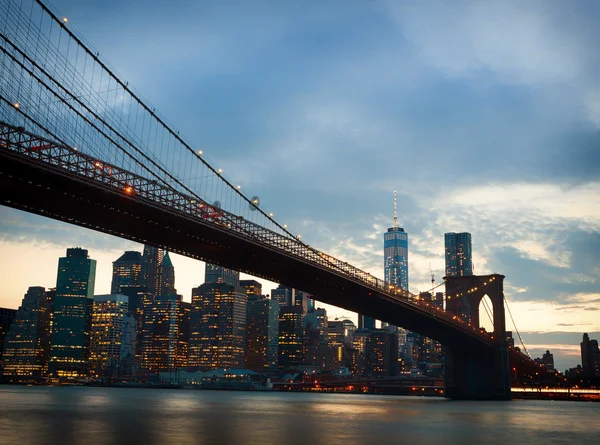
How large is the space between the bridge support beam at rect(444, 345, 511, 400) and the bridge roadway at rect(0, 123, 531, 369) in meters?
6.70

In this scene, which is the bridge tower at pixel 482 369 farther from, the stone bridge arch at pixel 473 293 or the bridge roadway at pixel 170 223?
the bridge roadway at pixel 170 223

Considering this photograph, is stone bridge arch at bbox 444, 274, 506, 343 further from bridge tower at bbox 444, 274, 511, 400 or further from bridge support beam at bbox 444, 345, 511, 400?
bridge support beam at bbox 444, 345, 511, 400

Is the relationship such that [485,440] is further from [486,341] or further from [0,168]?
[486,341]

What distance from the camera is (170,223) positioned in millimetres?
44438

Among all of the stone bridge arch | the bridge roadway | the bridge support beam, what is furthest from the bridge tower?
the bridge roadway

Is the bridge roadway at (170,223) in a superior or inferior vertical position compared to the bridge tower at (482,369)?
superior

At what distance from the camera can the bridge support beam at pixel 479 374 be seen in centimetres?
7869

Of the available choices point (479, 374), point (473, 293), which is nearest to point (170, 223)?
point (479, 374)

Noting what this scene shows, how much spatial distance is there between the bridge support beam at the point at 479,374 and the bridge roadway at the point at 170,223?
22.0 feet

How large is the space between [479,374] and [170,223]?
49.2m

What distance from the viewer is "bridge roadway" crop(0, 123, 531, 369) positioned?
115ft

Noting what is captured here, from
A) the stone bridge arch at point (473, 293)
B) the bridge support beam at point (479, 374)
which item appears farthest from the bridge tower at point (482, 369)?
the stone bridge arch at point (473, 293)

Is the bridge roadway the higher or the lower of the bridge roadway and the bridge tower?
the higher

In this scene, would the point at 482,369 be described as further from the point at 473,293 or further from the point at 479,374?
the point at 473,293
